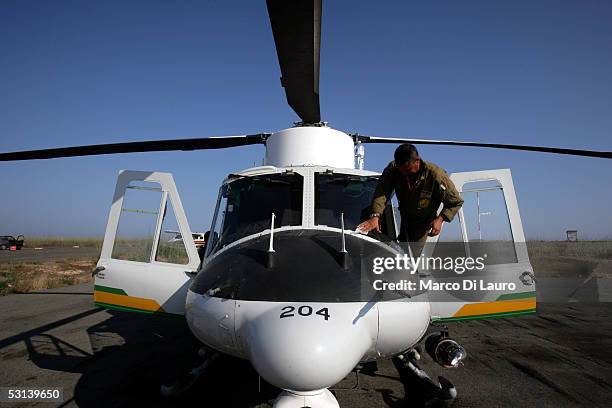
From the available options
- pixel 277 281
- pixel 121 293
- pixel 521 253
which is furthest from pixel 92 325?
pixel 521 253

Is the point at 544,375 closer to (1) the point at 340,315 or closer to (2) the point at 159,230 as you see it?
(1) the point at 340,315

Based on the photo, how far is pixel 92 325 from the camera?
8.62 m

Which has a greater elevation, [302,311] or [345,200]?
[345,200]

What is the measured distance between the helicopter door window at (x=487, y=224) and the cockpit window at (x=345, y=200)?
1.03 metres

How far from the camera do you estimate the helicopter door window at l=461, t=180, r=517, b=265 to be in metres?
4.28

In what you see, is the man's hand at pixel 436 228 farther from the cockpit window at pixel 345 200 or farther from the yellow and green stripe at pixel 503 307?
the yellow and green stripe at pixel 503 307

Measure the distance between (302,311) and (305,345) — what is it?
278 mm

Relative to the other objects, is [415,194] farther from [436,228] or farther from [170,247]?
[170,247]

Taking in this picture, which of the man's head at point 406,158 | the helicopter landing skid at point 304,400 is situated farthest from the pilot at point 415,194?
the helicopter landing skid at point 304,400

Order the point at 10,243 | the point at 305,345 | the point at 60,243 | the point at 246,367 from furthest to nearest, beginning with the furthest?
the point at 60,243, the point at 10,243, the point at 246,367, the point at 305,345

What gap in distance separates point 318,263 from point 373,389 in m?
2.65

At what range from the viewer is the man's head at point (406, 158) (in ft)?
11.0

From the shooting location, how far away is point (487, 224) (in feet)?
14.7

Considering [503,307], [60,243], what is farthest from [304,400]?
[60,243]
